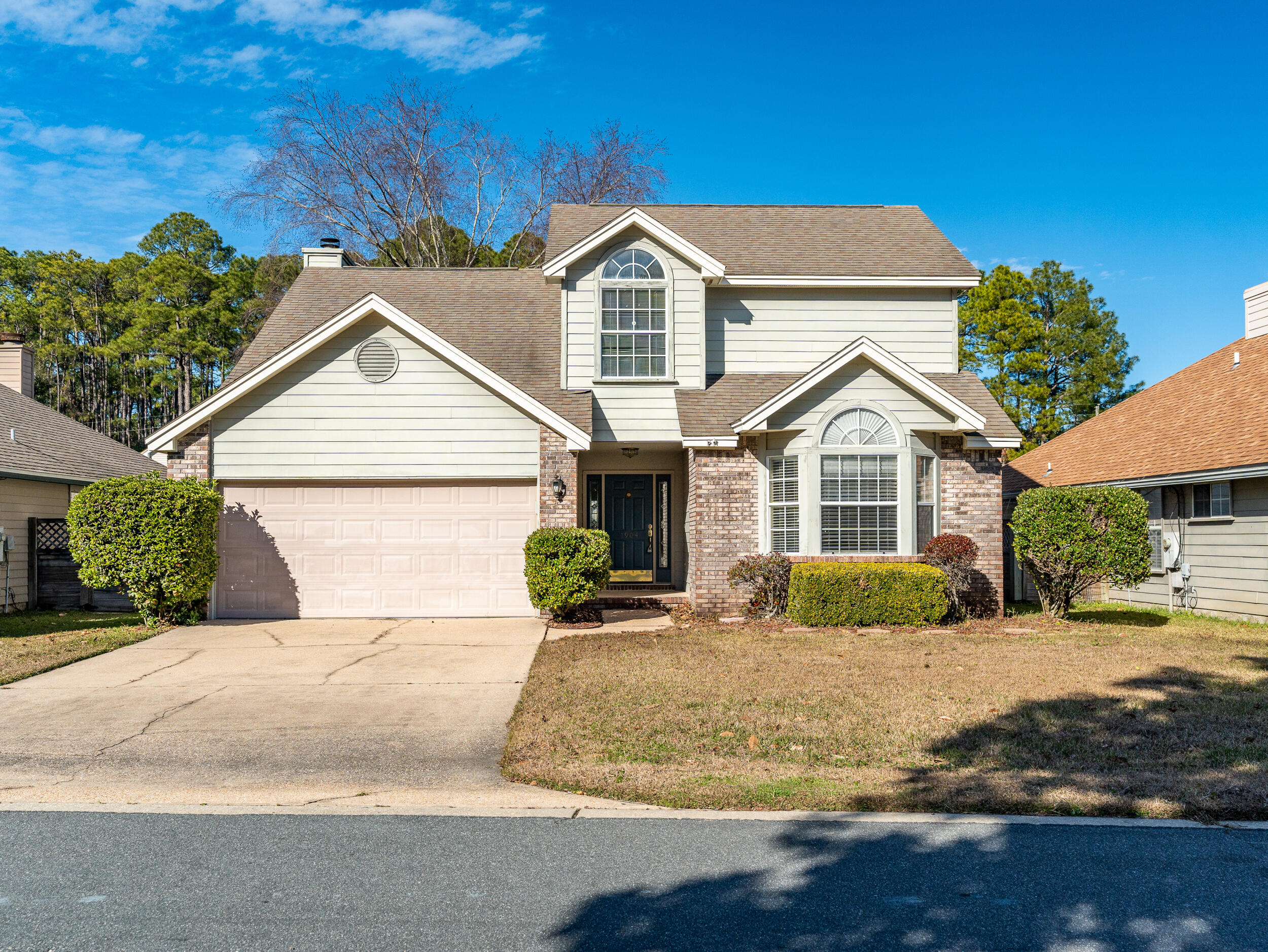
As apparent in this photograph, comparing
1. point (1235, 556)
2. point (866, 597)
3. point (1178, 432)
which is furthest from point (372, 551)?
point (1178, 432)

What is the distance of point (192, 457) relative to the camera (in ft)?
45.7

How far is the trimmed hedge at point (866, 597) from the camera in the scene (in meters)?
13.1

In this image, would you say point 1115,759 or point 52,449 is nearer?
point 1115,759

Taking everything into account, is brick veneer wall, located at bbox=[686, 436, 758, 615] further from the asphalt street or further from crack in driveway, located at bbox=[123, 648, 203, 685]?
the asphalt street

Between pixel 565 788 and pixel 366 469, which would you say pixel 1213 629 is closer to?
pixel 565 788

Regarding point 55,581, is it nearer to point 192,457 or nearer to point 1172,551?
point 192,457

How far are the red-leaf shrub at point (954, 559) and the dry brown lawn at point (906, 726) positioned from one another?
1985mm

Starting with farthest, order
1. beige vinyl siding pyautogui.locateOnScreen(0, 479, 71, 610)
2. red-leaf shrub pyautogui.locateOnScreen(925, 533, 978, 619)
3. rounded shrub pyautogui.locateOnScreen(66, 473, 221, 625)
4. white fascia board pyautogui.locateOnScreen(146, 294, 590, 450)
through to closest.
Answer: beige vinyl siding pyautogui.locateOnScreen(0, 479, 71, 610), white fascia board pyautogui.locateOnScreen(146, 294, 590, 450), red-leaf shrub pyautogui.locateOnScreen(925, 533, 978, 619), rounded shrub pyautogui.locateOnScreen(66, 473, 221, 625)

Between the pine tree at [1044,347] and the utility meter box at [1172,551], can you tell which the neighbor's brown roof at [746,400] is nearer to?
the utility meter box at [1172,551]

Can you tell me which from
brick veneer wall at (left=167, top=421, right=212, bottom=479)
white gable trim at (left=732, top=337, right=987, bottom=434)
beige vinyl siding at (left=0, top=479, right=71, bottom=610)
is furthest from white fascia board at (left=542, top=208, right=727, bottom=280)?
beige vinyl siding at (left=0, top=479, right=71, bottom=610)

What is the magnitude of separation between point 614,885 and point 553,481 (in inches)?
390

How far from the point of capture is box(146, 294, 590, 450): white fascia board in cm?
1373

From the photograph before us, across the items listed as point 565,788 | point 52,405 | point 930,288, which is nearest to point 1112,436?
point 930,288

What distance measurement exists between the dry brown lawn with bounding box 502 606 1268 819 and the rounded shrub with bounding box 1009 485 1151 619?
188 cm
